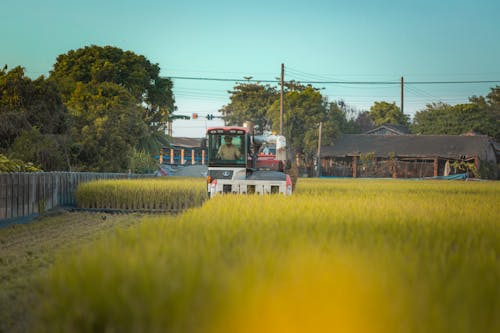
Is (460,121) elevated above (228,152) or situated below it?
above

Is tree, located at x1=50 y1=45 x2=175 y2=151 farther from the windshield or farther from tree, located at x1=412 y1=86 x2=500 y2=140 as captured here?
tree, located at x1=412 y1=86 x2=500 y2=140

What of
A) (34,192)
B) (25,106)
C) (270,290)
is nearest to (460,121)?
(25,106)

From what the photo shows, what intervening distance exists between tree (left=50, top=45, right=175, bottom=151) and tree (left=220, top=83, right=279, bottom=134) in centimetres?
1944

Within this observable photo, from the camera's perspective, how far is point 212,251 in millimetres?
4191

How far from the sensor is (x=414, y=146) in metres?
56.1

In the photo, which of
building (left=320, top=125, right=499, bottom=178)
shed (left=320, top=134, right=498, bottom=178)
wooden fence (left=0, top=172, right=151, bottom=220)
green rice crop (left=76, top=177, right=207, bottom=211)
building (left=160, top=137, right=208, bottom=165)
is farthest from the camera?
building (left=160, top=137, right=208, bottom=165)

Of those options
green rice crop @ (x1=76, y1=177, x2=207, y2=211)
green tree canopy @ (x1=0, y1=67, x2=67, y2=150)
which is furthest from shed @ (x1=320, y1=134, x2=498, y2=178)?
green rice crop @ (x1=76, y1=177, x2=207, y2=211)

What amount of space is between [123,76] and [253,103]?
82.3 feet

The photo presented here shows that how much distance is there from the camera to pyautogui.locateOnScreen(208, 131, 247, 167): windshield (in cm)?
1788

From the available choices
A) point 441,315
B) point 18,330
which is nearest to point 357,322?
point 441,315

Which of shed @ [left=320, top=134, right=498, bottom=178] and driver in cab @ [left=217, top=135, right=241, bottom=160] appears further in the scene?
shed @ [left=320, top=134, right=498, bottom=178]

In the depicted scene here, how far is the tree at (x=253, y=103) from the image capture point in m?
68.9

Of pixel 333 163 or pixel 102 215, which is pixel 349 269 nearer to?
pixel 102 215

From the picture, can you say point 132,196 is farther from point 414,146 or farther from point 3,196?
point 414,146
